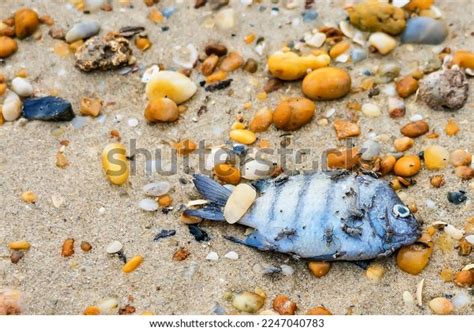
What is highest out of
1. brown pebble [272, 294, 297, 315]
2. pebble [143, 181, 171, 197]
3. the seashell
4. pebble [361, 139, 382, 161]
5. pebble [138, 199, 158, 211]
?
the seashell

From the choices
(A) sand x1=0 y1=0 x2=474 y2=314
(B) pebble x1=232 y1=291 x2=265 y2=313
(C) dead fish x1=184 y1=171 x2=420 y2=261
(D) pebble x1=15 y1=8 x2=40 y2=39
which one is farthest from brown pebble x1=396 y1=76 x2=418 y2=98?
(D) pebble x1=15 y1=8 x2=40 y2=39

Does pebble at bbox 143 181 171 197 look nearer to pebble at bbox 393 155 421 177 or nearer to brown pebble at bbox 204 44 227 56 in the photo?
brown pebble at bbox 204 44 227 56

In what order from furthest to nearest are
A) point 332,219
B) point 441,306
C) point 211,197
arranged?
point 211,197 → point 332,219 → point 441,306

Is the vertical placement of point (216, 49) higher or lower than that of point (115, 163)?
higher

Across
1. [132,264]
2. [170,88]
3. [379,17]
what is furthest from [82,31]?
[379,17]

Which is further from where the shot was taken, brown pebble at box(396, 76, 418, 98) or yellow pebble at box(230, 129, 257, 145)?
brown pebble at box(396, 76, 418, 98)

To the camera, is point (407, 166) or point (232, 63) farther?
point (232, 63)

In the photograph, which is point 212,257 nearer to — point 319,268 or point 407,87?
point 319,268
